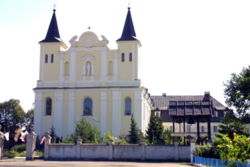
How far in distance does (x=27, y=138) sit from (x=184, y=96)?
164 ft

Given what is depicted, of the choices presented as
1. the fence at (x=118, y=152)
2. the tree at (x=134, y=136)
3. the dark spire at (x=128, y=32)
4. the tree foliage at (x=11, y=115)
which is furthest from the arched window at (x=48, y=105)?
the tree foliage at (x=11, y=115)

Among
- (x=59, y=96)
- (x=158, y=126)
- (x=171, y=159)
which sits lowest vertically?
(x=171, y=159)

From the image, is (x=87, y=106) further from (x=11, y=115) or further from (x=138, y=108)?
(x=11, y=115)

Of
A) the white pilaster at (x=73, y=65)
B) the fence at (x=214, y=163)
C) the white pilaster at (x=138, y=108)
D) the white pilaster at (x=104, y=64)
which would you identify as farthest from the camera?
the white pilaster at (x=73, y=65)

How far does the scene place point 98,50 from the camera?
2281 inches

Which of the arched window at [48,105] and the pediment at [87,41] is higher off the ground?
the pediment at [87,41]

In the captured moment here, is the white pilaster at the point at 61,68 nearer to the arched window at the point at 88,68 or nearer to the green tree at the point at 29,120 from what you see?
the arched window at the point at 88,68

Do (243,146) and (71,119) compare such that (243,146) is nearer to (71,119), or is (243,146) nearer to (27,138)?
(27,138)

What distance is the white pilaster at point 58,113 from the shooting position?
56.3 metres

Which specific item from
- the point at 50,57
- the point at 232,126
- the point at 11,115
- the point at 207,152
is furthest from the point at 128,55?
the point at 11,115

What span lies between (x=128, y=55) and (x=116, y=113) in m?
7.87

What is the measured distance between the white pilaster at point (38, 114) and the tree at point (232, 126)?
79.8 ft

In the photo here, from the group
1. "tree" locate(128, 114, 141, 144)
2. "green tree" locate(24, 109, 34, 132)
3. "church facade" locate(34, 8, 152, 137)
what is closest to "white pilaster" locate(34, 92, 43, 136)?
"church facade" locate(34, 8, 152, 137)

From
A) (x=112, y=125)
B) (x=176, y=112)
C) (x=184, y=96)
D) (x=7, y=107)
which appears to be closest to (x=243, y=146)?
(x=176, y=112)
